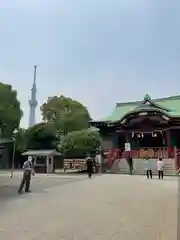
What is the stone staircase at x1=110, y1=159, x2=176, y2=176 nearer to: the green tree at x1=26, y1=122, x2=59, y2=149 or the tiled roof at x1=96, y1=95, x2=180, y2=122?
the tiled roof at x1=96, y1=95, x2=180, y2=122

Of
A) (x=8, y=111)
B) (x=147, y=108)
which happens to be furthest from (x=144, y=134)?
(x=8, y=111)

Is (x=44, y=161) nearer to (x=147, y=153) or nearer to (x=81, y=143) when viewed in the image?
(x=81, y=143)

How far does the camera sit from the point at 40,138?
2093 inches

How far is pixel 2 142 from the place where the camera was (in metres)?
52.2

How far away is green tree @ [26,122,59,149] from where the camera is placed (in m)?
52.3

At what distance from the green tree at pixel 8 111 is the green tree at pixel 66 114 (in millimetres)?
4049

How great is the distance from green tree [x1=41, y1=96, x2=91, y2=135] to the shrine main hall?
6.50 metres

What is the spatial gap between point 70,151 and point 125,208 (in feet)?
86.8

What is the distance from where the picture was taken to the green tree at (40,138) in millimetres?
52312

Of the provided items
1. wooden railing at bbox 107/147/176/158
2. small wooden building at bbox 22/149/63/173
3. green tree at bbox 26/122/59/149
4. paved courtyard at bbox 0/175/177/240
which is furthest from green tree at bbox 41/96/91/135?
paved courtyard at bbox 0/175/177/240

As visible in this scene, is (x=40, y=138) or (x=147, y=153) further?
(x=40, y=138)

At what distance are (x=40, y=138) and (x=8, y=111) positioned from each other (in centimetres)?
605

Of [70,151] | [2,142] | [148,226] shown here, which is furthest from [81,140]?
[148,226]

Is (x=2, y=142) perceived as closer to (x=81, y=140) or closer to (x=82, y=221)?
(x=81, y=140)
